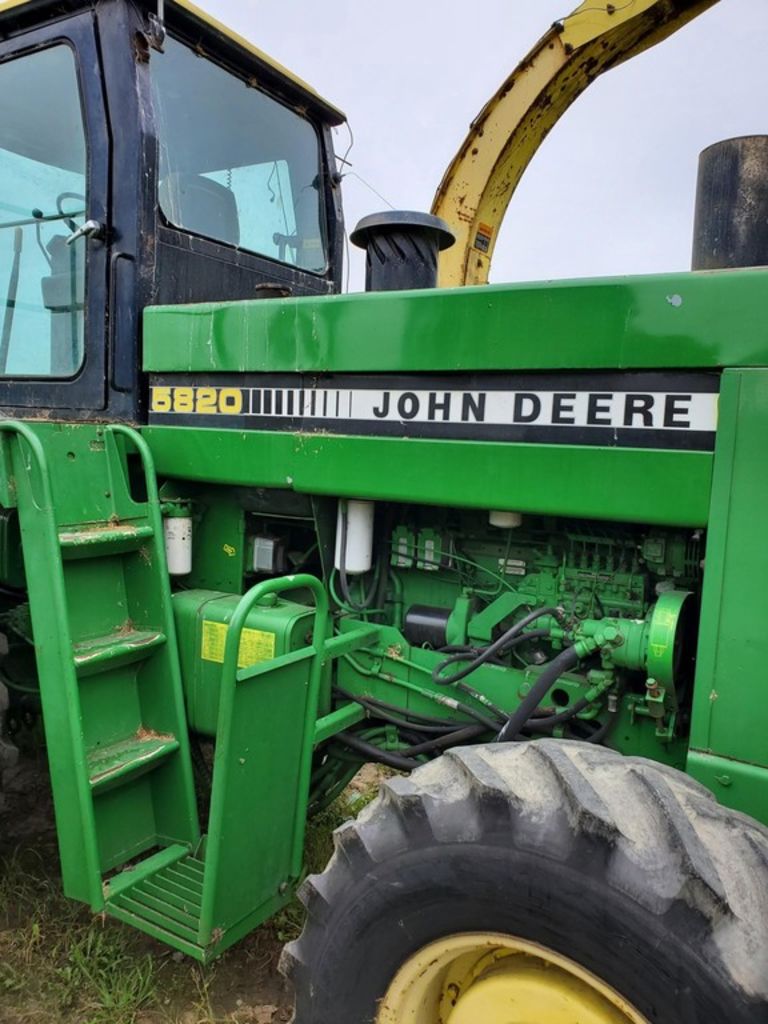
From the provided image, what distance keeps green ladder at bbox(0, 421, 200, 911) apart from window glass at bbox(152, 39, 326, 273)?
86 centimetres

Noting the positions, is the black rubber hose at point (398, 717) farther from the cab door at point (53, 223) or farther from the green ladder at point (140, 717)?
the cab door at point (53, 223)

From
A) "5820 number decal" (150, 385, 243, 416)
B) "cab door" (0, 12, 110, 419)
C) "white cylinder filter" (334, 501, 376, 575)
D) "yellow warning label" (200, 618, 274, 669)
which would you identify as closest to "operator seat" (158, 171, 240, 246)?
"cab door" (0, 12, 110, 419)

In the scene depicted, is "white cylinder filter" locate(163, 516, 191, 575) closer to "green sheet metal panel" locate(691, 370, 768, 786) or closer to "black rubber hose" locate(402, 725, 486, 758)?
"black rubber hose" locate(402, 725, 486, 758)

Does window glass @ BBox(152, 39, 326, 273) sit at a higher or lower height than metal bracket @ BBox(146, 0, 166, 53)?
lower

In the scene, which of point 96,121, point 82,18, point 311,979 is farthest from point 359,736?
point 82,18

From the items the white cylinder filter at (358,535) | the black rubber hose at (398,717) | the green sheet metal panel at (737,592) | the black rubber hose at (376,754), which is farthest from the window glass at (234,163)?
the green sheet metal panel at (737,592)

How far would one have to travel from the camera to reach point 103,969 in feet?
7.39

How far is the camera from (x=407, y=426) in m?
2.04

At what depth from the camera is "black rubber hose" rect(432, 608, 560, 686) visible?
1.98 m

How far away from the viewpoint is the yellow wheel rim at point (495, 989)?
4.55 feet

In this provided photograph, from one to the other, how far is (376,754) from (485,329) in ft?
4.06

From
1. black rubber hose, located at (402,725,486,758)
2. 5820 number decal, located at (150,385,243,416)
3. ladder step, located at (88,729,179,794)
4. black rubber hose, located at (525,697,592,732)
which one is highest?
5820 number decal, located at (150,385,243,416)

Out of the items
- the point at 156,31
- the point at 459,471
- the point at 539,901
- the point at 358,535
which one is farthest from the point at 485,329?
the point at 156,31

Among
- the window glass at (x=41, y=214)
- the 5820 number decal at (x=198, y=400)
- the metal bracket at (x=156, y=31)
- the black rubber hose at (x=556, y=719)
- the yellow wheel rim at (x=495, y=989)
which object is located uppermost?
the metal bracket at (x=156, y=31)
